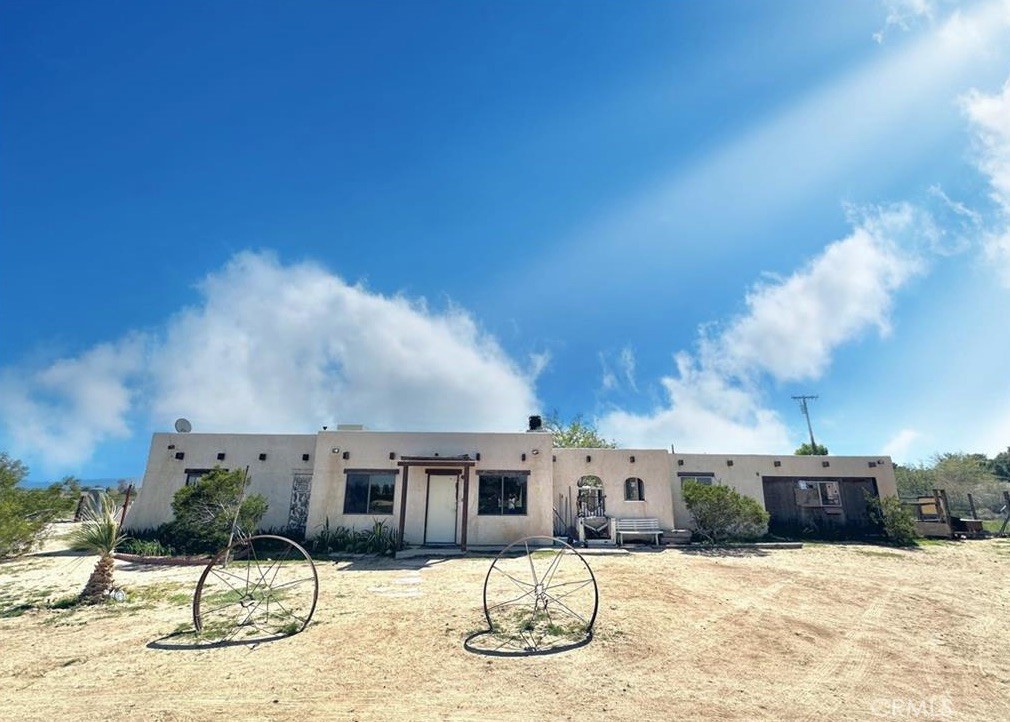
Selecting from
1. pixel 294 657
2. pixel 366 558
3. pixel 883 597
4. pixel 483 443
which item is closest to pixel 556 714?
pixel 294 657

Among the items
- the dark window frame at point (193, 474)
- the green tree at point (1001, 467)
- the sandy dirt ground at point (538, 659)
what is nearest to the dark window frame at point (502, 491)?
the sandy dirt ground at point (538, 659)

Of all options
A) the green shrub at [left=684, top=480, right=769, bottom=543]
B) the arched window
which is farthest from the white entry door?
the green shrub at [left=684, top=480, right=769, bottom=543]

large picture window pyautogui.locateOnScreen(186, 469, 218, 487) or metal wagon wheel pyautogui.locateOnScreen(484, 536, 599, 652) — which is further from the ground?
large picture window pyautogui.locateOnScreen(186, 469, 218, 487)

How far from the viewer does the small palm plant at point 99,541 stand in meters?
9.17

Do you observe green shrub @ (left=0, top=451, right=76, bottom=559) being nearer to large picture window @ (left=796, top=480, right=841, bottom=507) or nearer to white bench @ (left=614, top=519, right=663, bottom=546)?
white bench @ (left=614, top=519, right=663, bottom=546)

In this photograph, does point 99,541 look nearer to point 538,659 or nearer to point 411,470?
point 538,659

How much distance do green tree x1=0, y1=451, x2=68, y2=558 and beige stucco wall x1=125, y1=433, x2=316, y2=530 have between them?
19.0ft

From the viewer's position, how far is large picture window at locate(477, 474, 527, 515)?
16.3m

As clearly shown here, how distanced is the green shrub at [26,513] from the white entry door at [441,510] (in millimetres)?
9095

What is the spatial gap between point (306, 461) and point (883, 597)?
54.6 feet

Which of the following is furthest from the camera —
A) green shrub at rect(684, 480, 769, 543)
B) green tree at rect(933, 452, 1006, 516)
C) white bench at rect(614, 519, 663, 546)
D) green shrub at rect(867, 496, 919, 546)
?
green tree at rect(933, 452, 1006, 516)

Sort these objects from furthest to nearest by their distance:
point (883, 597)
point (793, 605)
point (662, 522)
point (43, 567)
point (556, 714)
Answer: point (662, 522), point (43, 567), point (883, 597), point (793, 605), point (556, 714)

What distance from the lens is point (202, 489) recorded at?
14.8m

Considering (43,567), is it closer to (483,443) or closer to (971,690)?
(483,443)
